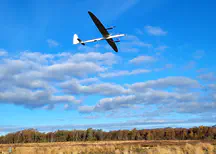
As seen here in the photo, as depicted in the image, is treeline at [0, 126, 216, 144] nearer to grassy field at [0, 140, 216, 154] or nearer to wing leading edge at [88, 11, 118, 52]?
grassy field at [0, 140, 216, 154]

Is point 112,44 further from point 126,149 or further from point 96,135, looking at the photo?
point 96,135

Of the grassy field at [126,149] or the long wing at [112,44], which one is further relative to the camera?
the long wing at [112,44]

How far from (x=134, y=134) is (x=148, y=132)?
651cm

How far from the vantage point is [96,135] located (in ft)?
399

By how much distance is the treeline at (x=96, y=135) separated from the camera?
111 m

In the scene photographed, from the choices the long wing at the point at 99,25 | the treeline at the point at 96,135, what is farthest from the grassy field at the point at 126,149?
the treeline at the point at 96,135

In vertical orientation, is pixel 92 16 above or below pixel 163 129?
above

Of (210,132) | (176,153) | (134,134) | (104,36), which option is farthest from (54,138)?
(176,153)

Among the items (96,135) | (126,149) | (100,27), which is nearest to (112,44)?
(100,27)

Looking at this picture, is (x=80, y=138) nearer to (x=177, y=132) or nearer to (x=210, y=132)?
(x=177, y=132)

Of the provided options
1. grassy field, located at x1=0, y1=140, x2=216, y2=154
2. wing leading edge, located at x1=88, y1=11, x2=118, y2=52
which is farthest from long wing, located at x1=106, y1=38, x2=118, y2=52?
grassy field, located at x1=0, y1=140, x2=216, y2=154

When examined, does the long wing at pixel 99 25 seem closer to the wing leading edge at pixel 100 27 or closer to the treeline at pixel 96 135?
the wing leading edge at pixel 100 27

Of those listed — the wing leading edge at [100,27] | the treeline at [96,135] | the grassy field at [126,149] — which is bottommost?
the treeline at [96,135]

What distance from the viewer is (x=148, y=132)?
118562mm
